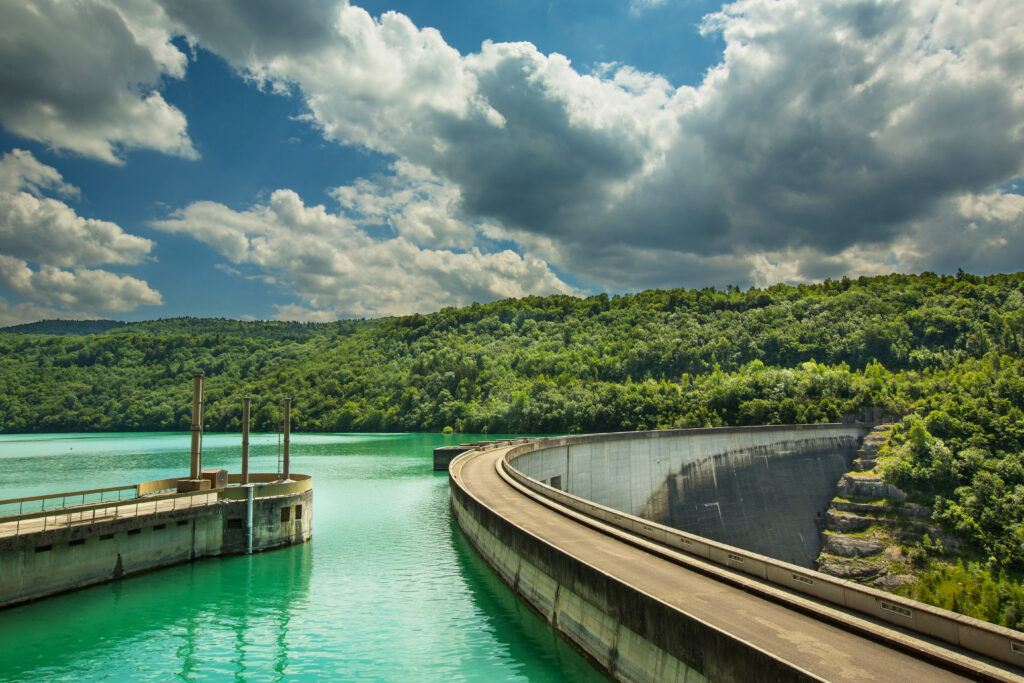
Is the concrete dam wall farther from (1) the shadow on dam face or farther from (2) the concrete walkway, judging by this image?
(2) the concrete walkway

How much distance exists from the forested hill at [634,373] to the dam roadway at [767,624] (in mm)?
82210

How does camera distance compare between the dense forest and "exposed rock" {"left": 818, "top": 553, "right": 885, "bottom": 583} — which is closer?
"exposed rock" {"left": 818, "top": 553, "right": 885, "bottom": 583}

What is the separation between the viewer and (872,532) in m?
54.9

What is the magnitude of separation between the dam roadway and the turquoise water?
2.69 m

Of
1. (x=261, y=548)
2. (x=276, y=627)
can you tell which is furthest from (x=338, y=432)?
(x=276, y=627)

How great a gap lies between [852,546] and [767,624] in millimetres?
53142

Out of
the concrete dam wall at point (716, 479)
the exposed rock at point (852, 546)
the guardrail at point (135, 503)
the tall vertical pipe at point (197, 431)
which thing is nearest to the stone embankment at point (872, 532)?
the exposed rock at point (852, 546)

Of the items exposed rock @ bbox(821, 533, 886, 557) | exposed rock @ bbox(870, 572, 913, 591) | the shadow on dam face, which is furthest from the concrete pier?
exposed rock @ bbox(821, 533, 886, 557)

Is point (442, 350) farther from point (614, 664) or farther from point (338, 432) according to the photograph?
point (614, 664)

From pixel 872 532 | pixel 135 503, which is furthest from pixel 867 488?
pixel 135 503

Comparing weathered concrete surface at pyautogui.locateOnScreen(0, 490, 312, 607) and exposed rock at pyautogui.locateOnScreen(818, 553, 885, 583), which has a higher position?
weathered concrete surface at pyautogui.locateOnScreen(0, 490, 312, 607)

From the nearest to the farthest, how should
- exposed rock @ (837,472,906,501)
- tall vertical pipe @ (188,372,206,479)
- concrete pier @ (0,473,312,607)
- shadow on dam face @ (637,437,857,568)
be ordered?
concrete pier @ (0,473,312,607) → tall vertical pipe @ (188,372,206,479) → shadow on dam face @ (637,437,857,568) → exposed rock @ (837,472,906,501)

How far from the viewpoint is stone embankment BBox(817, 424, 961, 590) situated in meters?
49.6

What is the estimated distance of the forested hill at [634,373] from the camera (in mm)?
102375
